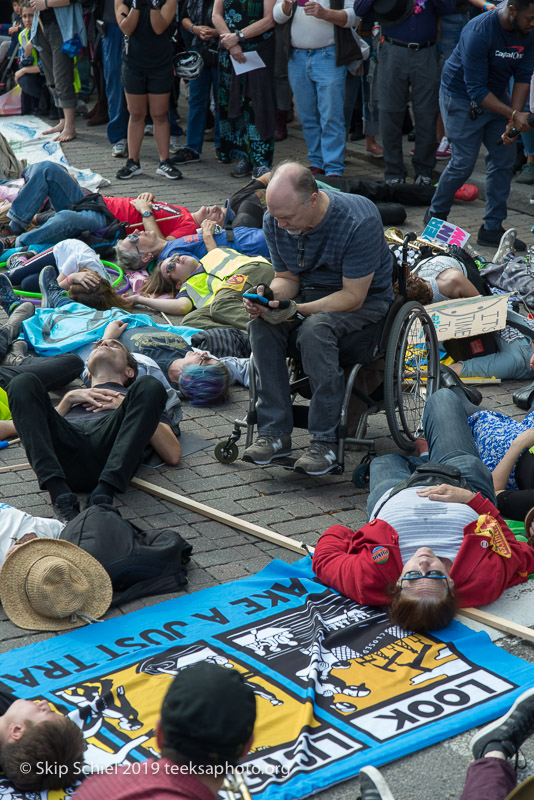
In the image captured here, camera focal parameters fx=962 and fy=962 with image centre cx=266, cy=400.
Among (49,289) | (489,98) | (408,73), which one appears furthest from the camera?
(408,73)

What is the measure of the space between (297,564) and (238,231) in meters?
4.33

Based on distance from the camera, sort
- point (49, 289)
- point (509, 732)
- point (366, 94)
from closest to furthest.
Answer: point (509, 732), point (49, 289), point (366, 94)

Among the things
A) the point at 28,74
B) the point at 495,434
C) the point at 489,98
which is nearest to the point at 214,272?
the point at 489,98

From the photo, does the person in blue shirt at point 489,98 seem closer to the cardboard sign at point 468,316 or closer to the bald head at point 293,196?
the cardboard sign at point 468,316

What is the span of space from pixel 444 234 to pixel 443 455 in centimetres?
342

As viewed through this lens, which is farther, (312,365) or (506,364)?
(506,364)

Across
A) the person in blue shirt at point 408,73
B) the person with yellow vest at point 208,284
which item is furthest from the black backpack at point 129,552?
the person in blue shirt at point 408,73

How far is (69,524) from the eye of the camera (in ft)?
14.0

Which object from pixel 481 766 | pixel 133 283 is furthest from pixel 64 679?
pixel 133 283

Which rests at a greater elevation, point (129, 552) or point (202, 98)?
point (202, 98)

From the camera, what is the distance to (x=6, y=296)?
7324mm

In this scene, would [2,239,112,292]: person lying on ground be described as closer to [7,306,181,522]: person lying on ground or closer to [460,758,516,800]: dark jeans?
[7,306,181,522]: person lying on ground

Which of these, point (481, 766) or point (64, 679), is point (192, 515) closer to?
point (64, 679)

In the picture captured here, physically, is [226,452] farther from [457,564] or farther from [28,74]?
[28,74]
